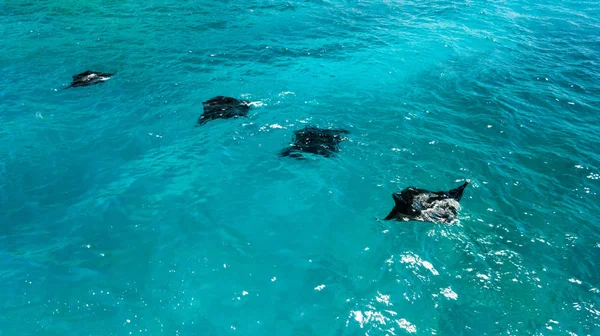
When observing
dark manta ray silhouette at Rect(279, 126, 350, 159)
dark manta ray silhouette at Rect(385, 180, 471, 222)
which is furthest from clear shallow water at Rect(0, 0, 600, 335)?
dark manta ray silhouette at Rect(279, 126, 350, 159)

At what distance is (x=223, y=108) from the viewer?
1628cm

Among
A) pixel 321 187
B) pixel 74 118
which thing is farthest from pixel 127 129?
pixel 321 187

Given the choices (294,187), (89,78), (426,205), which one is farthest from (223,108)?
(426,205)

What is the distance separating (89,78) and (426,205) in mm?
17736

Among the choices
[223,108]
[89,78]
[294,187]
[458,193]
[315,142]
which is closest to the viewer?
[458,193]

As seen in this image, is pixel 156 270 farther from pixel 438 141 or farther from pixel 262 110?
pixel 438 141

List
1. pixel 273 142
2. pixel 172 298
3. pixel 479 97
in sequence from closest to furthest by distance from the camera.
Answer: pixel 172 298 → pixel 273 142 → pixel 479 97

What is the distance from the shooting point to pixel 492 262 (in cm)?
998

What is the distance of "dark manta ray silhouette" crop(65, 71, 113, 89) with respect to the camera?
18.3 metres

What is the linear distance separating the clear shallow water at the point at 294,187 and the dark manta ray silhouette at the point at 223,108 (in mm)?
600

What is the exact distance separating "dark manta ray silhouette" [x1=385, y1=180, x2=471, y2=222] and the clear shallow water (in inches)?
15.0

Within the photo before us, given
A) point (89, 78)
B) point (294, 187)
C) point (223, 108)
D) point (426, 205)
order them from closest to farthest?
point (426, 205) < point (294, 187) < point (223, 108) < point (89, 78)

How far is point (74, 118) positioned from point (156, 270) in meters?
10.1

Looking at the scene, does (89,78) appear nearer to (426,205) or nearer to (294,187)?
(294,187)
